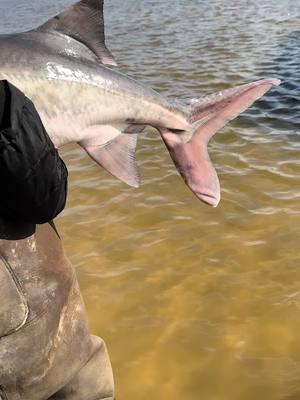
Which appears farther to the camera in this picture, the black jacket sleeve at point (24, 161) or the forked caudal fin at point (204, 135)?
the forked caudal fin at point (204, 135)

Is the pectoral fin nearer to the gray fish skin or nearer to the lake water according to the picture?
the gray fish skin

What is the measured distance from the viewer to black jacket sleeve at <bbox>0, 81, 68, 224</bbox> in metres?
1.88

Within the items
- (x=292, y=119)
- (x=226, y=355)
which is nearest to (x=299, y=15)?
(x=292, y=119)

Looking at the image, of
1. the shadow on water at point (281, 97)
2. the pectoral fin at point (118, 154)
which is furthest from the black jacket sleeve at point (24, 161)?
the shadow on water at point (281, 97)

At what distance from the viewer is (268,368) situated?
10.5 feet

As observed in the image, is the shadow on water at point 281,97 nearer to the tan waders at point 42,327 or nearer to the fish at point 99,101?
the fish at point 99,101

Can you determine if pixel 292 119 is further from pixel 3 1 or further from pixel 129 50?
pixel 3 1

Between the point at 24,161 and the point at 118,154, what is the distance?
2.47ft

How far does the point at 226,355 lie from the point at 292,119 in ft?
13.3

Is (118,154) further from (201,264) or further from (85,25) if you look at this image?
(201,264)

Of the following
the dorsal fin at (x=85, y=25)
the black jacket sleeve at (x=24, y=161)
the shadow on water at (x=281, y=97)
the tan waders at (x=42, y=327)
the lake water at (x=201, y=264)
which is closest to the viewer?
the black jacket sleeve at (x=24, y=161)

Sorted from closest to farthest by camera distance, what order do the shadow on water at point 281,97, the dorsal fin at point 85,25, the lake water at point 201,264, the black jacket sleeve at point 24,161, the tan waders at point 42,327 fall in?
the black jacket sleeve at point 24,161 < the tan waders at point 42,327 < the dorsal fin at point 85,25 < the lake water at point 201,264 < the shadow on water at point 281,97

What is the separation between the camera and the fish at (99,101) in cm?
232

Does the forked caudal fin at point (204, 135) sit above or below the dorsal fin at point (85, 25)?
below
